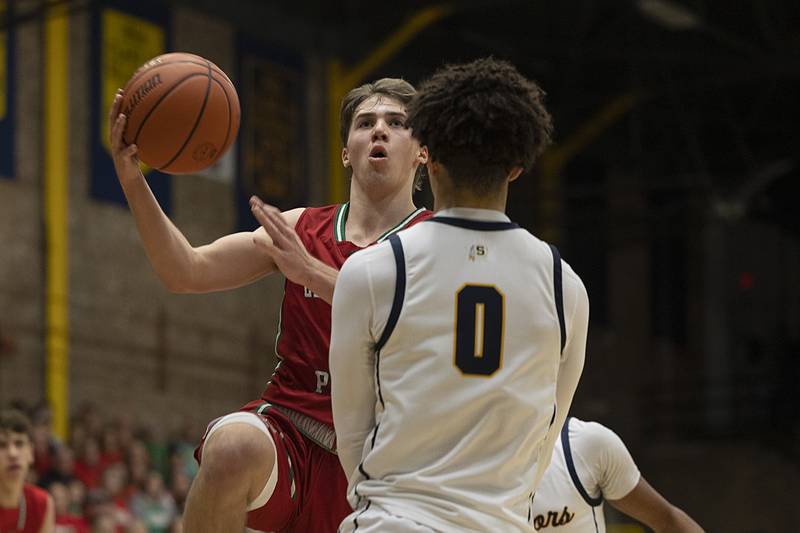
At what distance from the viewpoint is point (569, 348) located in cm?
374

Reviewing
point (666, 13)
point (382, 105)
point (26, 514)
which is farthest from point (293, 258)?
point (666, 13)

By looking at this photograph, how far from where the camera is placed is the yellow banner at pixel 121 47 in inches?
621

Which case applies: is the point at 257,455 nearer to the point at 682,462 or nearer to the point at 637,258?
the point at 682,462

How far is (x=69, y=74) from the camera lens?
1547 centimetres

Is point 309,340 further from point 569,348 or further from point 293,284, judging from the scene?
point 569,348

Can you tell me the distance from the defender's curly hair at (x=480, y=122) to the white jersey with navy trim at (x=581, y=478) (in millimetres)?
2354

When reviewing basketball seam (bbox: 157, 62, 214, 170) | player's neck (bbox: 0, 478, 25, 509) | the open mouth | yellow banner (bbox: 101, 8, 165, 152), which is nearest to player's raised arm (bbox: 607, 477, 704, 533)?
the open mouth

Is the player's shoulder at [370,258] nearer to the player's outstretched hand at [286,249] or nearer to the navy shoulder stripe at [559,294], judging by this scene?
the navy shoulder stripe at [559,294]

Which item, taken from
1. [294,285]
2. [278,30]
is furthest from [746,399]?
[294,285]

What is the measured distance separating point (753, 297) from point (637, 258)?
8.80ft

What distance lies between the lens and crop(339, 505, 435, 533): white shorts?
340cm

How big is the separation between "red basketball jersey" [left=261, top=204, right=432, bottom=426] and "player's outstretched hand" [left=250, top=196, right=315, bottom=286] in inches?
13.7

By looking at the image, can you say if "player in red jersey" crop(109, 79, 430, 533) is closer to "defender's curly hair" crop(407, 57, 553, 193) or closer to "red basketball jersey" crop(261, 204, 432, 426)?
"red basketball jersey" crop(261, 204, 432, 426)

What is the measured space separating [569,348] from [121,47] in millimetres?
13147
